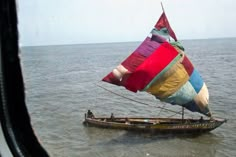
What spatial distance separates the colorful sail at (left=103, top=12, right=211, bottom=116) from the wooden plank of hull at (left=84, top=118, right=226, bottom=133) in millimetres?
1161

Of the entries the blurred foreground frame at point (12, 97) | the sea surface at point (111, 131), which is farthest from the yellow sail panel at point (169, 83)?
the blurred foreground frame at point (12, 97)

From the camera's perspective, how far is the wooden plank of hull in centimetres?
1816

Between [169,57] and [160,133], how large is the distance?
441cm

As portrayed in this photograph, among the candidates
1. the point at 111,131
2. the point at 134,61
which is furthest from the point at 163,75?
the point at 111,131

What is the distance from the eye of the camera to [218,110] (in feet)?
78.8

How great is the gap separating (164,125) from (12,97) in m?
16.8

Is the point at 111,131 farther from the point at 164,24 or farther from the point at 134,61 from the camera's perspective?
the point at 164,24

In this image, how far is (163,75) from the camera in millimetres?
16547

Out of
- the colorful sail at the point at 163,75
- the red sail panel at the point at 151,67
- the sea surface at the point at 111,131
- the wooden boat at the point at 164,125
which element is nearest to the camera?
the red sail panel at the point at 151,67

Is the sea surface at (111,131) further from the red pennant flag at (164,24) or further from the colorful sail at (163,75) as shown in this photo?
the red pennant flag at (164,24)

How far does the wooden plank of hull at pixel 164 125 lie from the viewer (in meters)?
18.2

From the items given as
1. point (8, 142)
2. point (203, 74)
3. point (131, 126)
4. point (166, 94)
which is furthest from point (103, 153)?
point (203, 74)

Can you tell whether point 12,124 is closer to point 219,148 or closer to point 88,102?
point 219,148

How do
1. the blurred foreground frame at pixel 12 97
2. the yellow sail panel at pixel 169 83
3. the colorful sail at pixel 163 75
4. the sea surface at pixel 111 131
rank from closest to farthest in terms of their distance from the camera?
the blurred foreground frame at pixel 12 97
the colorful sail at pixel 163 75
the yellow sail panel at pixel 169 83
the sea surface at pixel 111 131
